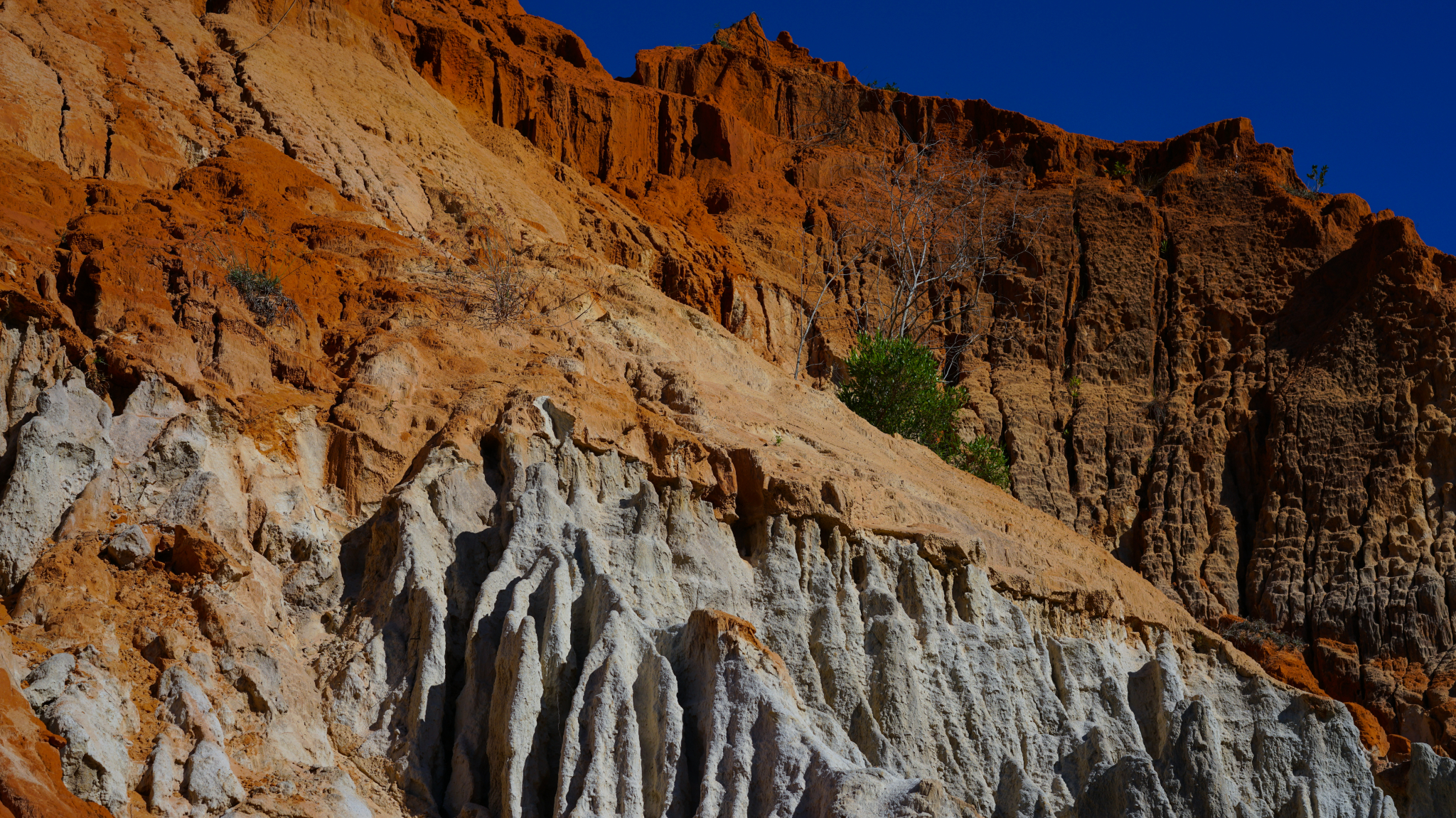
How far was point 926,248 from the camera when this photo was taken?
3944 centimetres

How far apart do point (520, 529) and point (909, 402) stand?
18274 millimetres

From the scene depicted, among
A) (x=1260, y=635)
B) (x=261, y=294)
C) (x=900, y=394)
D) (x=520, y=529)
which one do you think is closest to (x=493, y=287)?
(x=261, y=294)

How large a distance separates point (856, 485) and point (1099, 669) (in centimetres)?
421

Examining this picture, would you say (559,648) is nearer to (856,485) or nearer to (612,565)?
(612,565)

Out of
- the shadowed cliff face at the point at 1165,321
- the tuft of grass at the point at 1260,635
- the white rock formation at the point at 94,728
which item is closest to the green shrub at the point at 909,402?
the shadowed cliff face at the point at 1165,321

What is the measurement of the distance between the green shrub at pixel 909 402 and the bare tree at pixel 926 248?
5.06 metres

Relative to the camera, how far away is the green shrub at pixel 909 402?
32625 millimetres

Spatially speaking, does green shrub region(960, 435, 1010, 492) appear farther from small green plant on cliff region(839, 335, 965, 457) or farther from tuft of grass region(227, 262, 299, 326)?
tuft of grass region(227, 262, 299, 326)

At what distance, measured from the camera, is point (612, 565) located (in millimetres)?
16141

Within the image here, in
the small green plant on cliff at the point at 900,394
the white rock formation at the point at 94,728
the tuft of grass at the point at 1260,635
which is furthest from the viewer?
the small green plant on cliff at the point at 900,394

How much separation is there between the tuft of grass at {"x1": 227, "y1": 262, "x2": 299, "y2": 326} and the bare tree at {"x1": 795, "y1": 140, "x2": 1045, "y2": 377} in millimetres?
22241

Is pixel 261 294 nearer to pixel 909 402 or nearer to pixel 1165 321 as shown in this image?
→ pixel 909 402

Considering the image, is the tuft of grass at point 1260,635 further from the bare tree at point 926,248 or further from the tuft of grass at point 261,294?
the tuft of grass at point 261,294

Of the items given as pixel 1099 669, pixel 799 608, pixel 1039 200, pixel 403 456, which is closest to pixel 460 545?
pixel 403 456
